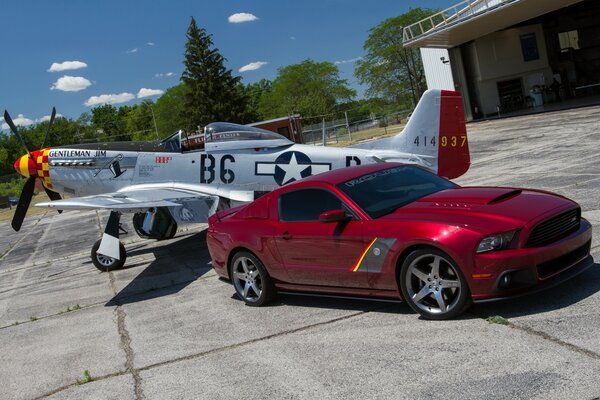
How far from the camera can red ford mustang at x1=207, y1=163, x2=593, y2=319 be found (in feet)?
15.2

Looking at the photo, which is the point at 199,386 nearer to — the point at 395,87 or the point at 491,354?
the point at 491,354

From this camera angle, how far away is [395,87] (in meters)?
84.3

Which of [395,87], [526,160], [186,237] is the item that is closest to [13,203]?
[186,237]

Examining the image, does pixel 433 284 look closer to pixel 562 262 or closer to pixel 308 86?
pixel 562 262

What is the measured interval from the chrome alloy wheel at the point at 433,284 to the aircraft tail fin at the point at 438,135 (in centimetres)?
513

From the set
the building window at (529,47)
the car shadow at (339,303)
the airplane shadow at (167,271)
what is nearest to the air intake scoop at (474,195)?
the car shadow at (339,303)

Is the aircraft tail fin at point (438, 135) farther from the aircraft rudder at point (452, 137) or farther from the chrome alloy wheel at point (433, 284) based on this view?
the chrome alloy wheel at point (433, 284)

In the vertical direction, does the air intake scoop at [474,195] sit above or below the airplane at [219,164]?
below

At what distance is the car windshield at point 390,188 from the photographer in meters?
5.61

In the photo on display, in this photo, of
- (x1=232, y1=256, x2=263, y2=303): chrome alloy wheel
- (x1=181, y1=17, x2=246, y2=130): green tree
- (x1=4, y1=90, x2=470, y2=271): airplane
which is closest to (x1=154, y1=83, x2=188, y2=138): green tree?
(x1=181, y1=17, x2=246, y2=130): green tree

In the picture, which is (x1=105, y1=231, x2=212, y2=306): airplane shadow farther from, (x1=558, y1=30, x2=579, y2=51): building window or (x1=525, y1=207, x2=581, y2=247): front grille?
(x1=558, y1=30, x2=579, y2=51): building window

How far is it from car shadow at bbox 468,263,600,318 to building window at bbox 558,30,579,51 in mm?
42904

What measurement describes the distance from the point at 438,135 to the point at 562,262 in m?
5.50

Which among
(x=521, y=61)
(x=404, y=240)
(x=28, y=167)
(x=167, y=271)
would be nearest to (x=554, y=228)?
(x=404, y=240)
